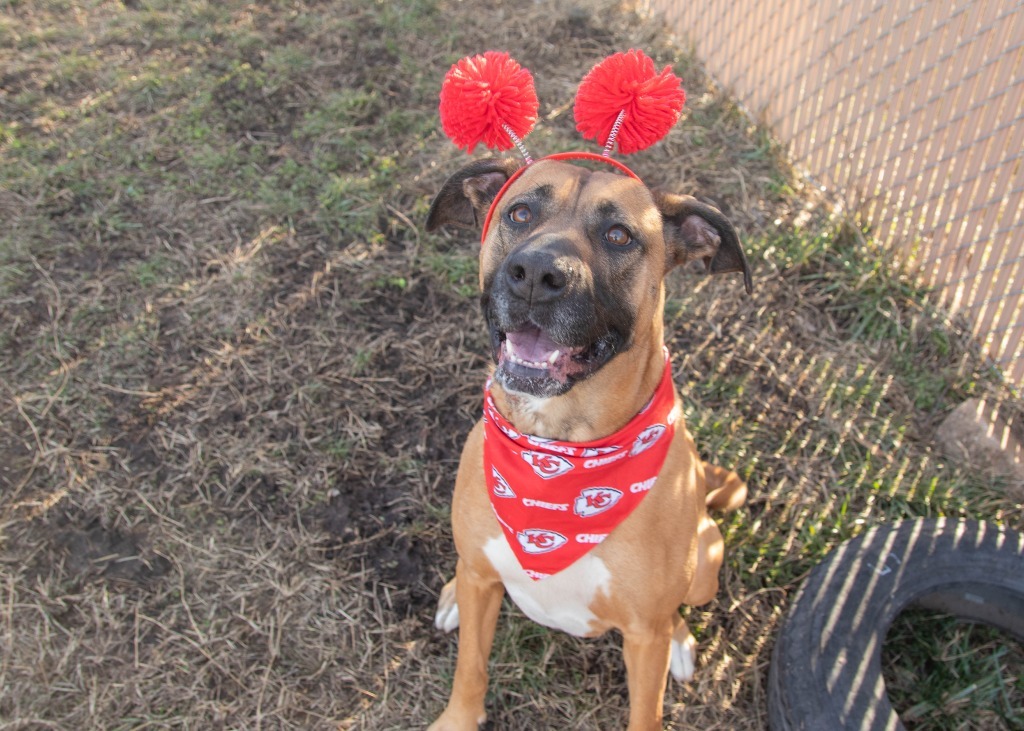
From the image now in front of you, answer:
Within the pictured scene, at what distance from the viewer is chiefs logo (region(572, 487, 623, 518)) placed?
2688 millimetres

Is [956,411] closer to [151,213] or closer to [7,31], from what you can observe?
[151,213]

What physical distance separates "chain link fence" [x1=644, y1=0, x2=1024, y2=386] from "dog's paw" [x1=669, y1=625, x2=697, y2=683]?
8.15ft

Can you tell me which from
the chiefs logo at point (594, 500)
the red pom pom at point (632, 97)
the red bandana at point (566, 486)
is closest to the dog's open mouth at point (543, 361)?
the red bandana at point (566, 486)

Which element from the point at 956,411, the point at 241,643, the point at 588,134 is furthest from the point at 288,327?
the point at 956,411

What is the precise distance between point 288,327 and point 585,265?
2434 millimetres

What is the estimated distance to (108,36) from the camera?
584 cm

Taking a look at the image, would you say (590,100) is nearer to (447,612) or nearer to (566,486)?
(566,486)

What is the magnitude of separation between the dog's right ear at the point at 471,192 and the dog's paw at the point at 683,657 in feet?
6.43

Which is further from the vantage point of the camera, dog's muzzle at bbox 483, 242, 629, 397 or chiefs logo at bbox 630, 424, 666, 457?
chiefs logo at bbox 630, 424, 666, 457

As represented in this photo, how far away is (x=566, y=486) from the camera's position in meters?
2.75

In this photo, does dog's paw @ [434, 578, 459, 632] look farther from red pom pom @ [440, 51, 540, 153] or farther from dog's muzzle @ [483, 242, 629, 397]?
red pom pom @ [440, 51, 540, 153]

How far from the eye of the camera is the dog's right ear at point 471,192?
2918 millimetres

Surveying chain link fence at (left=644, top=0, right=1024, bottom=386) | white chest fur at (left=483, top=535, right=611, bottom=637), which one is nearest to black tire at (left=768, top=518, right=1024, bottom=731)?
white chest fur at (left=483, top=535, right=611, bottom=637)

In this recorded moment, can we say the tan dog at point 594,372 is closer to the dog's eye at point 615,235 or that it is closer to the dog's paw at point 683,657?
the dog's eye at point 615,235
